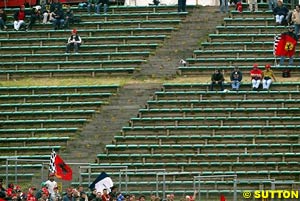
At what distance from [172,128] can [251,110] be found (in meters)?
2.86

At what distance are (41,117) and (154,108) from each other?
13.9ft

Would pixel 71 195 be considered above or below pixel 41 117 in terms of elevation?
below

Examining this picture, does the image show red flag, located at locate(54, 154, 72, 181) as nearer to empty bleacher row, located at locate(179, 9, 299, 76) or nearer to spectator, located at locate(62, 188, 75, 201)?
spectator, located at locate(62, 188, 75, 201)

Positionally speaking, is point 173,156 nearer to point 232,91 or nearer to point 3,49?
point 232,91

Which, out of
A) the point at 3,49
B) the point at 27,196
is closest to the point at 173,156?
the point at 27,196

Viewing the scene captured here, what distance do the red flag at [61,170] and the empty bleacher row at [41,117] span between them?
3149mm

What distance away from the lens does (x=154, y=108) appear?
59.7 metres

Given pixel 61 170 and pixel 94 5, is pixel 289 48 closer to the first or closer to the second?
pixel 94 5

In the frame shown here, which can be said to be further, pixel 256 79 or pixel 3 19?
pixel 3 19

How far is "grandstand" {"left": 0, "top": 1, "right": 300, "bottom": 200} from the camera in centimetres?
5534

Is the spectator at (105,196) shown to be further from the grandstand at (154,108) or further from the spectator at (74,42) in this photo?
the spectator at (74,42)

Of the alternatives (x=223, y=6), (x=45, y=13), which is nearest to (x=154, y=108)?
(x=223, y=6)

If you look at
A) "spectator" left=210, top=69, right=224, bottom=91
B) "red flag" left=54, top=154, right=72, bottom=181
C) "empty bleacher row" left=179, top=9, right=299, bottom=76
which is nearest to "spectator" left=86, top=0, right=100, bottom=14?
"empty bleacher row" left=179, top=9, right=299, bottom=76

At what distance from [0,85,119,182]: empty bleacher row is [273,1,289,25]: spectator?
7.72 meters
